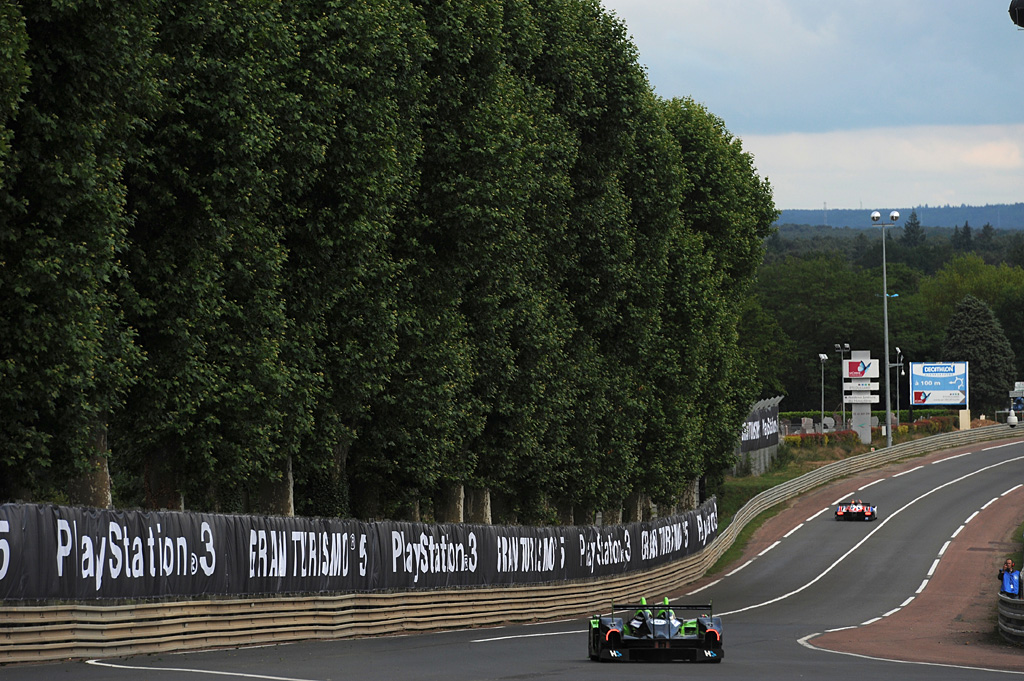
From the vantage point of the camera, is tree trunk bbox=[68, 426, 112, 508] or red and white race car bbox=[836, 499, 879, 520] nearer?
tree trunk bbox=[68, 426, 112, 508]

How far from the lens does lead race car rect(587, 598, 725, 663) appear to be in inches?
862

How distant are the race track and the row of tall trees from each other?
14.7 ft

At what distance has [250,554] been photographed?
2391 cm

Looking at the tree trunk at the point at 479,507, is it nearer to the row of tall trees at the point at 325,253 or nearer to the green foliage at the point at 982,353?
the row of tall trees at the point at 325,253

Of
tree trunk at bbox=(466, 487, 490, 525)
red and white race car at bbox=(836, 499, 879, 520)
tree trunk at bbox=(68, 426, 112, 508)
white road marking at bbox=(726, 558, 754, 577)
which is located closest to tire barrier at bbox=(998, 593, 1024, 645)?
tree trunk at bbox=(466, 487, 490, 525)

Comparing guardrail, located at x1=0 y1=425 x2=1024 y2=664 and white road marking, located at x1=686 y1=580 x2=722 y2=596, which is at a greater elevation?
guardrail, located at x1=0 y1=425 x2=1024 y2=664

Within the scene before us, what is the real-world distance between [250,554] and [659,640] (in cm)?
728

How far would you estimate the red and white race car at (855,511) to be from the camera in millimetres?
67875

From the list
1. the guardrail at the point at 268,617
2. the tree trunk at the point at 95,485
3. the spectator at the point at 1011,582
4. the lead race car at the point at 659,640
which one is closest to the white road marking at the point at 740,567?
the guardrail at the point at 268,617

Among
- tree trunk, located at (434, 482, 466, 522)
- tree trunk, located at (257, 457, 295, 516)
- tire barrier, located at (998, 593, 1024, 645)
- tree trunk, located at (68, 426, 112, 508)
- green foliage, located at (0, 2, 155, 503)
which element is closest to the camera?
green foliage, located at (0, 2, 155, 503)

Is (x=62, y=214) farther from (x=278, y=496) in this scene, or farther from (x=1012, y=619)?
(x=1012, y=619)

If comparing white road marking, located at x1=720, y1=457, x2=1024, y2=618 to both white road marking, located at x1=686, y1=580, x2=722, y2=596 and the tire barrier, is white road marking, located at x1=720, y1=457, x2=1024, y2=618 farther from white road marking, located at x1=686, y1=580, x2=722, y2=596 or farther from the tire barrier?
the tire barrier

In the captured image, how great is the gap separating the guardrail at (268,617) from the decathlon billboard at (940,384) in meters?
67.2

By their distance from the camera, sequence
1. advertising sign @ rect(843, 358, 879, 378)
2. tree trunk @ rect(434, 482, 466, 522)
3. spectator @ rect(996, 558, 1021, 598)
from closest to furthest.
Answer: spectator @ rect(996, 558, 1021, 598), tree trunk @ rect(434, 482, 466, 522), advertising sign @ rect(843, 358, 879, 378)
